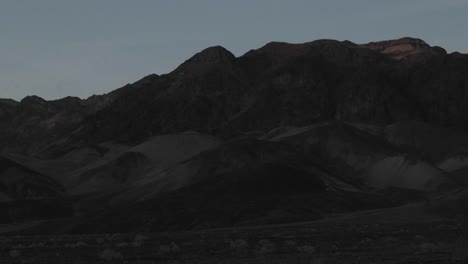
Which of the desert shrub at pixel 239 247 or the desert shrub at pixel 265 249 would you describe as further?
the desert shrub at pixel 239 247

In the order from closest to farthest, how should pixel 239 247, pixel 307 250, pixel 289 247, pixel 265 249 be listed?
1. pixel 307 250
2. pixel 265 249
3. pixel 289 247
4. pixel 239 247

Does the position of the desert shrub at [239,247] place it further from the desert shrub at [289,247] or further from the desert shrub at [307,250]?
the desert shrub at [307,250]

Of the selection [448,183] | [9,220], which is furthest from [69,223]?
[448,183]

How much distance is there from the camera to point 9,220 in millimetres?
163500

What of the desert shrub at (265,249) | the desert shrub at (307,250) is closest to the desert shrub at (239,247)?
the desert shrub at (265,249)

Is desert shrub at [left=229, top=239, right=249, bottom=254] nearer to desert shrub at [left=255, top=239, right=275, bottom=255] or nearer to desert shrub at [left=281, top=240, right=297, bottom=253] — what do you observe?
desert shrub at [left=255, top=239, right=275, bottom=255]

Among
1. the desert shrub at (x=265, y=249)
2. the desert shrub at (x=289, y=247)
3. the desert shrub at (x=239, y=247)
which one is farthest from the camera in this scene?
the desert shrub at (x=239, y=247)

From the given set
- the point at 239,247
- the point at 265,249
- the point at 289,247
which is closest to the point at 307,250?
the point at 265,249

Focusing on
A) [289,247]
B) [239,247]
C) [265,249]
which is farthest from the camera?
[239,247]

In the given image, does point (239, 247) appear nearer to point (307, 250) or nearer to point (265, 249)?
point (265, 249)

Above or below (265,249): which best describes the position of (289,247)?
below

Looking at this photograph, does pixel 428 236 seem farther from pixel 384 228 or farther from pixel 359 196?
pixel 359 196

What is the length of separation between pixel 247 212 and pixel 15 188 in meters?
78.8

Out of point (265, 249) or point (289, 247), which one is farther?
point (289, 247)
